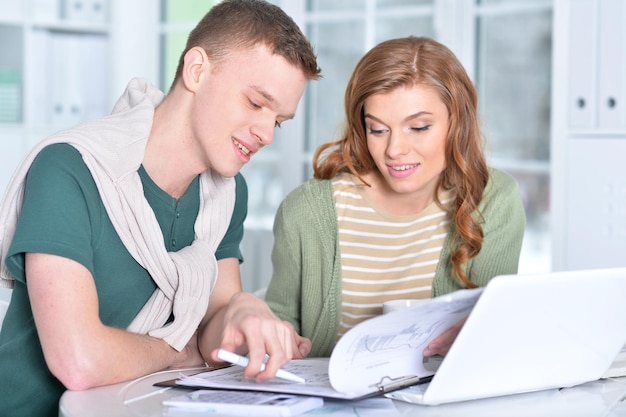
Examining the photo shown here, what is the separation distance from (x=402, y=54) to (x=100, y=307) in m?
0.84

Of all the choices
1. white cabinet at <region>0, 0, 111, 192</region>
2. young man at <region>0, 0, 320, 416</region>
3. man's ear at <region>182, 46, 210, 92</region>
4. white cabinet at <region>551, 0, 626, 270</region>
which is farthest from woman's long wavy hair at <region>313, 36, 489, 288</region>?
white cabinet at <region>0, 0, 111, 192</region>

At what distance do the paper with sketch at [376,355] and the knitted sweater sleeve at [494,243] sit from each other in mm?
633

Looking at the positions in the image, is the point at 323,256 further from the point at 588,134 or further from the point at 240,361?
the point at 588,134

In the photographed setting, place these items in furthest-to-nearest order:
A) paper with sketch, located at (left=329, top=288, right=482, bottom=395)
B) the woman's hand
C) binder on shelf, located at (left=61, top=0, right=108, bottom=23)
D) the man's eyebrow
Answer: binder on shelf, located at (left=61, top=0, right=108, bottom=23) < the man's eyebrow < the woman's hand < paper with sketch, located at (left=329, top=288, right=482, bottom=395)

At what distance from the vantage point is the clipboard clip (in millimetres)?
1195

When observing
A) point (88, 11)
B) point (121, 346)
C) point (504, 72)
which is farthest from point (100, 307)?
point (88, 11)

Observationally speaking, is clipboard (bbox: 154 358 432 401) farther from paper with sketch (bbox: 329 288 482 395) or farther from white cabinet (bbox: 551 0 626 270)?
white cabinet (bbox: 551 0 626 270)

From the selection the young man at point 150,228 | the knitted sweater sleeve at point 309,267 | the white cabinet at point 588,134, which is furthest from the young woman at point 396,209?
the white cabinet at point 588,134

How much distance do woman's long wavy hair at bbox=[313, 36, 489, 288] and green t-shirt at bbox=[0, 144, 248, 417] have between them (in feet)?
1.79

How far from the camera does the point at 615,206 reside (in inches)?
114

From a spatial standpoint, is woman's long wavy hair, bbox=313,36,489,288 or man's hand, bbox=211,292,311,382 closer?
man's hand, bbox=211,292,311,382

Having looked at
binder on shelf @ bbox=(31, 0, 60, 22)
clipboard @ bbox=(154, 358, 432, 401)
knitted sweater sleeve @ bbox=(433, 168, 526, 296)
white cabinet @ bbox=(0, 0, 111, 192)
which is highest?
binder on shelf @ bbox=(31, 0, 60, 22)

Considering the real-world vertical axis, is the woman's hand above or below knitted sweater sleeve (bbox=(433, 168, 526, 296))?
below

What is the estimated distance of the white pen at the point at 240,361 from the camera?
3.85ft
